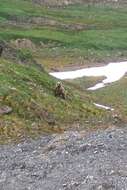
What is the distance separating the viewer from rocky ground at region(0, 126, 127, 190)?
78.9 feet

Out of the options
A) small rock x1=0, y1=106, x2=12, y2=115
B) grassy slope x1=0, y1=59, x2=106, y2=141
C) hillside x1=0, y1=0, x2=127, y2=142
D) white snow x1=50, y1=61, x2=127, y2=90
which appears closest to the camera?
grassy slope x1=0, y1=59, x2=106, y2=141

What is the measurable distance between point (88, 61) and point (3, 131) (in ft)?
217

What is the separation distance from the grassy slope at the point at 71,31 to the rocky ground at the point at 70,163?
66436 millimetres

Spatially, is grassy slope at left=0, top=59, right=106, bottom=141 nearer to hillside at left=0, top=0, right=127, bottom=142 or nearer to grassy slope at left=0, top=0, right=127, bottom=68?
hillside at left=0, top=0, right=127, bottom=142

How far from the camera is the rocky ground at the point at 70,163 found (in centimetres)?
2406

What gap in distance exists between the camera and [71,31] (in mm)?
134750

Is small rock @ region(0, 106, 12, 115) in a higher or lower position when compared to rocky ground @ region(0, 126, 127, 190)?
lower

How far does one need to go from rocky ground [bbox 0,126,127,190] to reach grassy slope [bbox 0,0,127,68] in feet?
218

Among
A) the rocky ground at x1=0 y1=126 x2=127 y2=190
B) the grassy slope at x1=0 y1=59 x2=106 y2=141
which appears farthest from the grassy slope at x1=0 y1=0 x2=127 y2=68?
the rocky ground at x1=0 y1=126 x2=127 y2=190

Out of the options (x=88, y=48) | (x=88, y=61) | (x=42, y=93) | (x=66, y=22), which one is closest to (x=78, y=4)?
(x=66, y=22)

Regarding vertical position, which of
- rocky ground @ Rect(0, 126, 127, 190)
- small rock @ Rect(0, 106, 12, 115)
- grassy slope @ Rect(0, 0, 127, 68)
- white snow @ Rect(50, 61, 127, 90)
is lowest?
grassy slope @ Rect(0, 0, 127, 68)

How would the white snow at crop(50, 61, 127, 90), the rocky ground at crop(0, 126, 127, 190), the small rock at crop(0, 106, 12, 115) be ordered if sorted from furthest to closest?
the white snow at crop(50, 61, 127, 90)
the small rock at crop(0, 106, 12, 115)
the rocky ground at crop(0, 126, 127, 190)

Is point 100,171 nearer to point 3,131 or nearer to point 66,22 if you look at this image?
point 3,131

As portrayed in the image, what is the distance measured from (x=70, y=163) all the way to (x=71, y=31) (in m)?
109
